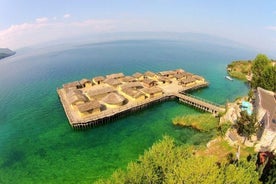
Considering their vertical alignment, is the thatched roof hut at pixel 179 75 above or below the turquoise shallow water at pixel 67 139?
above

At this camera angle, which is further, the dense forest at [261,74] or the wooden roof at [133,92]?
the wooden roof at [133,92]

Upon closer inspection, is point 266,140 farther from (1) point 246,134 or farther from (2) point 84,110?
(2) point 84,110

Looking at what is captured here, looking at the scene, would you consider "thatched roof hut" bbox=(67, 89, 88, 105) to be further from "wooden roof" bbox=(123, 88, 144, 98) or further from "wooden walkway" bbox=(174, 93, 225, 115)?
"wooden walkway" bbox=(174, 93, 225, 115)

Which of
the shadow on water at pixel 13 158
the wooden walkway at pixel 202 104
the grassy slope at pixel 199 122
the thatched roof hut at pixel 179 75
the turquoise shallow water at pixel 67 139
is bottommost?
the shadow on water at pixel 13 158

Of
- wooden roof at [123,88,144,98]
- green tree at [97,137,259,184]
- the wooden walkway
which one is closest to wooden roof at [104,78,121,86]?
wooden roof at [123,88,144,98]

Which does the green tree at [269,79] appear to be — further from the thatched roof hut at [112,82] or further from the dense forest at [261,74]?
the thatched roof hut at [112,82]

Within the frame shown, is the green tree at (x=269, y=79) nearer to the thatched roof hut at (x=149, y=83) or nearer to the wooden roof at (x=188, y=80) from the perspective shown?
the wooden roof at (x=188, y=80)

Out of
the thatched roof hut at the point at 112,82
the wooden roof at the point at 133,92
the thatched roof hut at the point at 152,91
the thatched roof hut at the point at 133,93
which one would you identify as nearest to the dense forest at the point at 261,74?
the thatched roof hut at the point at 152,91

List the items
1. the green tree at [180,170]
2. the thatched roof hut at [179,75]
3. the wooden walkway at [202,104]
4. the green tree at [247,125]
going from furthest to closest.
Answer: the thatched roof hut at [179,75] → the wooden walkway at [202,104] → the green tree at [247,125] → the green tree at [180,170]


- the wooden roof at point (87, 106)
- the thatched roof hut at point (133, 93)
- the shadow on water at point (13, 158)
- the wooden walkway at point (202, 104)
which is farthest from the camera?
the thatched roof hut at point (133, 93)

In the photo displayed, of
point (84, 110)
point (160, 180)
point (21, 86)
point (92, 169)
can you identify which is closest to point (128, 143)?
point (92, 169)
